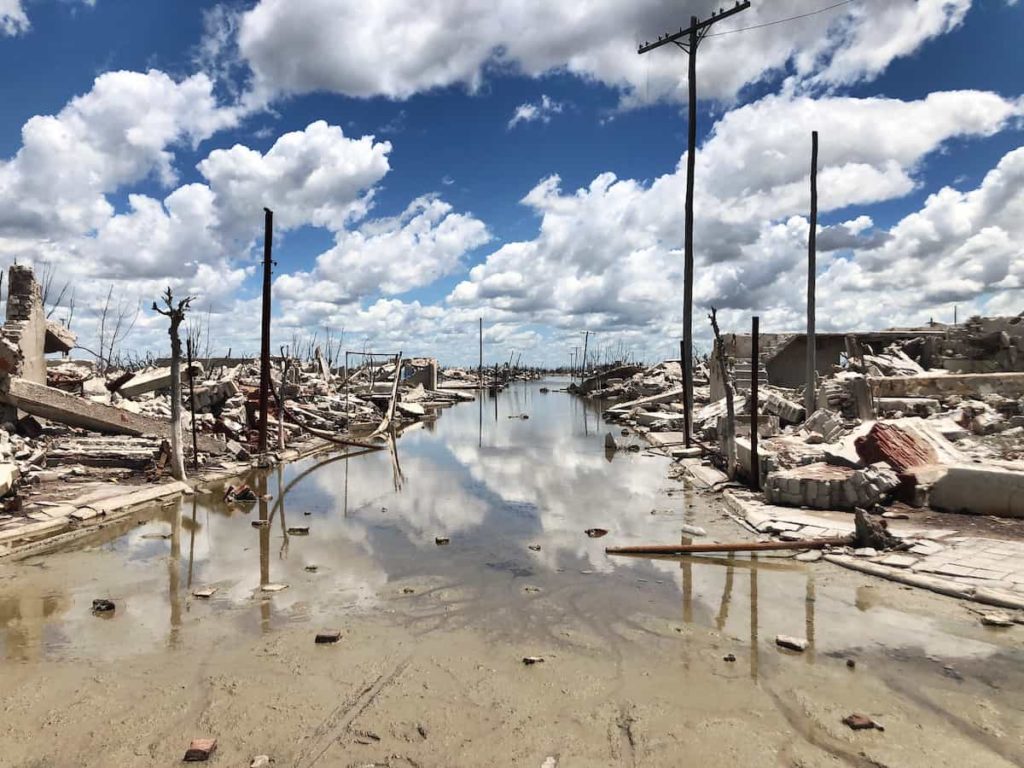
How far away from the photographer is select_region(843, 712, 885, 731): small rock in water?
4.11 m

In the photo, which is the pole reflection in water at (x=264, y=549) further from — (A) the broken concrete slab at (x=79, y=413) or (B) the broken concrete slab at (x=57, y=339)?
(B) the broken concrete slab at (x=57, y=339)

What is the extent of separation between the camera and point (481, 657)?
5305 millimetres

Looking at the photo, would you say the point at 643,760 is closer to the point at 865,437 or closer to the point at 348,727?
the point at 348,727

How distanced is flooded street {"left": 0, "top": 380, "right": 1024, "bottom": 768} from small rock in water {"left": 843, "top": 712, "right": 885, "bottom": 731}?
5 centimetres

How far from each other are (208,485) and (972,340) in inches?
892

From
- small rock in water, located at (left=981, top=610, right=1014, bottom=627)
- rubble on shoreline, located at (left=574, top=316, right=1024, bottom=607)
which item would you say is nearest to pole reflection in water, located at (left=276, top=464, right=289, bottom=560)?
rubble on shoreline, located at (left=574, top=316, right=1024, bottom=607)

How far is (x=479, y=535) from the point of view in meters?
9.38

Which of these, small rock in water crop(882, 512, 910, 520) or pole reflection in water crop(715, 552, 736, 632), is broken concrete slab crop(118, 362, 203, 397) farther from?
small rock in water crop(882, 512, 910, 520)

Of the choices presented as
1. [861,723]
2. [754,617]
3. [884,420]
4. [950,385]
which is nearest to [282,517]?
[754,617]

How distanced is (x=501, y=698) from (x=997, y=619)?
4462 millimetres

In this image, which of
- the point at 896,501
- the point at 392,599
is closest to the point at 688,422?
the point at 896,501

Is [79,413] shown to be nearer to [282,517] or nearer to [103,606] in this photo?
[282,517]

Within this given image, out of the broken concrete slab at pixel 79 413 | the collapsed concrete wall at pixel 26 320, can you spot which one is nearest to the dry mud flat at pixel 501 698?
the broken concrete slab at pixel 79 413

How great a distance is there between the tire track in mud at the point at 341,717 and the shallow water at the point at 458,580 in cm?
120
